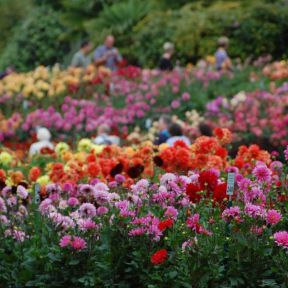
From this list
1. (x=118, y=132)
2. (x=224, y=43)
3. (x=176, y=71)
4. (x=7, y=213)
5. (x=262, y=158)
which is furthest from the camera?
(x=224, y=43)

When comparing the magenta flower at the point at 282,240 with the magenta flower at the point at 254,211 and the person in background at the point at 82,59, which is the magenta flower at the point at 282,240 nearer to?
the magenta flower at the point at 254,211

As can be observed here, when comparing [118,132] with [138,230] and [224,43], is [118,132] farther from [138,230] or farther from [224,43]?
[138,230]

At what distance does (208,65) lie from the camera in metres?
18.5

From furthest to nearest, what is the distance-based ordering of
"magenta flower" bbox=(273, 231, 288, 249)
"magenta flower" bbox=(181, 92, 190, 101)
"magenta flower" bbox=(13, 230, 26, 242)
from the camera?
"magenta flower" bbox=(181, 92, 190, 101), "magenta flower" bbox=(13, 230, 26, 242), "magenta flower" bbox=(273, 231, 288, 249)

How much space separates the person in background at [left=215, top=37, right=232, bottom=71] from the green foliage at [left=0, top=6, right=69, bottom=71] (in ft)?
30.8

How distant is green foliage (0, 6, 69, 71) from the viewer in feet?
90.2

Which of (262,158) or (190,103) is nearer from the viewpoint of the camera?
(262,158)

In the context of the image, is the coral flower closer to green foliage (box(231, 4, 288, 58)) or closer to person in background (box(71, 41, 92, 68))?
green foliage (box(231, 4, 288, 58))

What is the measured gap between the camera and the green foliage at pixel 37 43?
2750cm

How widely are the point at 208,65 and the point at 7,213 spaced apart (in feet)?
42.3

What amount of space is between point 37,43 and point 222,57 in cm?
1060

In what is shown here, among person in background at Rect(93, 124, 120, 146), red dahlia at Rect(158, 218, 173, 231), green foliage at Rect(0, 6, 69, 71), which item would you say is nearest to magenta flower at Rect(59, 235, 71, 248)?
red dahlia at Rect(158, 218, 173, 231)

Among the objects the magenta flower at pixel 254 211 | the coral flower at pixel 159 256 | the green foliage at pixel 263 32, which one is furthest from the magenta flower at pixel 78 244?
the green foliage at pixel 263 32

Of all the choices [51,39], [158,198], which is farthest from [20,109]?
[158,198]
